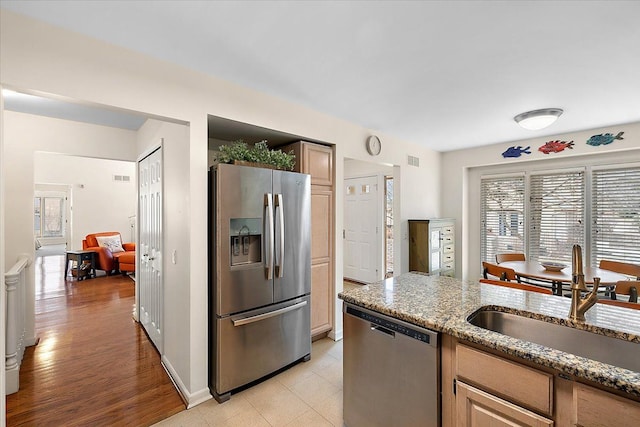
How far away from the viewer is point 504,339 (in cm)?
121

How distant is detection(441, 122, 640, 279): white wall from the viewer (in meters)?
3.85

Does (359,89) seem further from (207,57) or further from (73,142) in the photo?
(73,142)

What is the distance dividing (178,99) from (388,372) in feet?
7.69

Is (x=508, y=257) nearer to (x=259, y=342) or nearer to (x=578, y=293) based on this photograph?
(x=578, y=293)

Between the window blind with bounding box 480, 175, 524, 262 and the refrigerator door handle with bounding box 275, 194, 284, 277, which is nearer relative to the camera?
the refrigerator door handle with bounding box 275, 194, 284, 277

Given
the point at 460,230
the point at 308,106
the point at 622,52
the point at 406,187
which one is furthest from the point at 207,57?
the point at 460,230

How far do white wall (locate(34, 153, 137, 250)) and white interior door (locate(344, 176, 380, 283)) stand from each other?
19.5 ft

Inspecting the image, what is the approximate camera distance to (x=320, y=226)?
325 cm

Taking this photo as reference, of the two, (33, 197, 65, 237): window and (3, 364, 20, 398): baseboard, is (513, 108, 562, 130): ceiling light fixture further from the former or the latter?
(33, 197, 65, 237): window

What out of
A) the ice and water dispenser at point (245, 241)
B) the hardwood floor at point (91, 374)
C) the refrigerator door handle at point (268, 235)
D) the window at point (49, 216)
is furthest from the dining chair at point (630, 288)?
the window at point (49, 216)

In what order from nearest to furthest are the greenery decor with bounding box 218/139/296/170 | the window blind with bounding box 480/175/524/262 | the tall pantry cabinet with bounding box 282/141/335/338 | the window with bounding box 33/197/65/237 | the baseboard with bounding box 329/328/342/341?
the greenery decor with bounding box 218/139/296/170 → the tall pantry cabinet with bounding box 282/141/335/338 → the baseboard with bounding box 329/328/342/341 → the window blind with bounding box 480/175/524/262 → the window with bounding box 33/197/65/237

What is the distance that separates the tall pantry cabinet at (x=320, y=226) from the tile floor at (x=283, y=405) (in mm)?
628

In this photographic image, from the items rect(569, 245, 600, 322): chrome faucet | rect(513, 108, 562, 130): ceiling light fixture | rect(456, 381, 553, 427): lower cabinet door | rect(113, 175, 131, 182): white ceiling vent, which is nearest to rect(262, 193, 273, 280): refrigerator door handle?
rect(456, 381, 553, 427): lower cabinet door

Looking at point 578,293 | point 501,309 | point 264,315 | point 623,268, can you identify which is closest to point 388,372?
point 501,309
